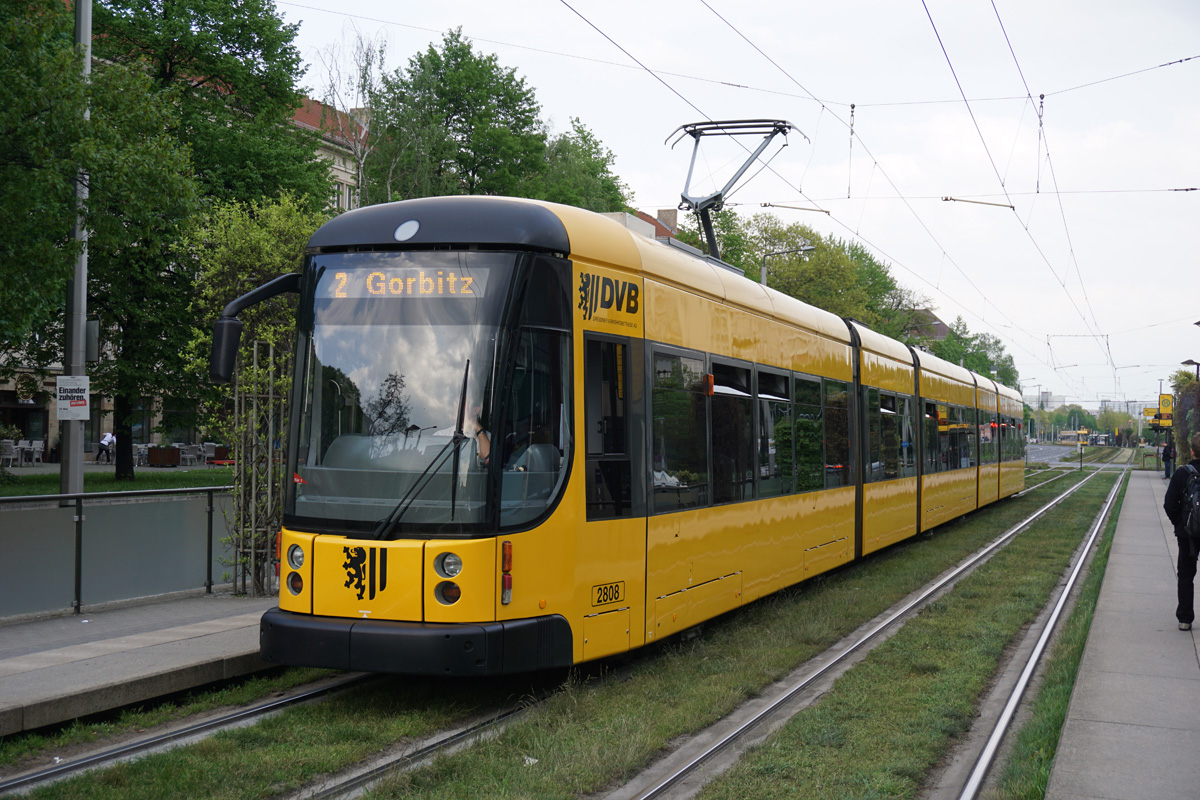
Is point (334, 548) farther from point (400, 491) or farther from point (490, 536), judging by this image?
point (490, 536)

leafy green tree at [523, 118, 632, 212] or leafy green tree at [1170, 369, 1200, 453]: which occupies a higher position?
leafy green tree at [523, 118, 632, 212]

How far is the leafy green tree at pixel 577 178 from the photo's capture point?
4003 cm

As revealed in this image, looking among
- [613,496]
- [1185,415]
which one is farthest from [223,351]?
[1185,415]

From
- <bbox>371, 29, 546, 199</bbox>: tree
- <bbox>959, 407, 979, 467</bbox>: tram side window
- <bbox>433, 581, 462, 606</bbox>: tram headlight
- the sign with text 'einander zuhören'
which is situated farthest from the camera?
<bbox>371, 29, 546, 199</bbox>: tree

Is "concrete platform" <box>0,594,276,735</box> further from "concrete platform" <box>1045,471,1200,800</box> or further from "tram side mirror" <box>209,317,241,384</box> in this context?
"concrete platform" <box>1045,471,1200,800</box>

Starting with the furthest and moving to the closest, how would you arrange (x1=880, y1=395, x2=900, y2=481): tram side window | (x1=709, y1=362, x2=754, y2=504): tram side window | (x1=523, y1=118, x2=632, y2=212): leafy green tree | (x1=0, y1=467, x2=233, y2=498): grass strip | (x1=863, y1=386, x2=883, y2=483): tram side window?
(x1=523, y1=118, x2=632, y2=212): leafy green tree → (x1=0, y1=467, x2=233, y2=498): grass strip → (x1=880, y1=395, x2=900, y2=481): tram side window → (x1=863, y1=386, x2=883, y2=483): tram side window → (x1=709, y1=362, x2=754, y2=504): tram side window

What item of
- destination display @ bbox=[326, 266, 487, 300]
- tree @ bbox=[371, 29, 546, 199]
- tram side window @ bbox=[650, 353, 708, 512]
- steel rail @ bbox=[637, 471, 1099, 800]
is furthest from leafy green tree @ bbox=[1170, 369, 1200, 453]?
destination display @ bbox=[326, 266, 487, 300]

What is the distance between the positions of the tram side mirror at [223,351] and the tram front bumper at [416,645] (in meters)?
1.55

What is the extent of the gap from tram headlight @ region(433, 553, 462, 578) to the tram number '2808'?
3.54ft

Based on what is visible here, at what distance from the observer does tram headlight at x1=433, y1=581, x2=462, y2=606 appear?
6.43 m

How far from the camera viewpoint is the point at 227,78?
2864 centimetres

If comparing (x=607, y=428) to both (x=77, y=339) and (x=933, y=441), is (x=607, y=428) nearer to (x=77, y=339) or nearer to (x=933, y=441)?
(x=77, y=339)

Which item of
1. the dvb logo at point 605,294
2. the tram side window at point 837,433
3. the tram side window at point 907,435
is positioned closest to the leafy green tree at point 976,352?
the tram side window at point 907,435

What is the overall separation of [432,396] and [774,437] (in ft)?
16.1
